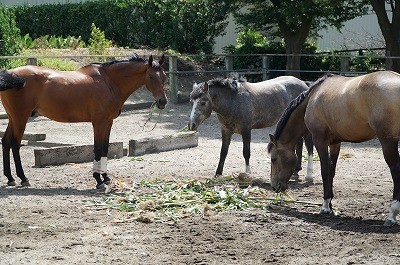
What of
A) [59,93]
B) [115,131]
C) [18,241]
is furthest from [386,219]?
[115,131]

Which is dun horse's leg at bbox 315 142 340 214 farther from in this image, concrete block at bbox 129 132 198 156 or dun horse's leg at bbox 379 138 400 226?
concrete block at bbox 129 132 198 156

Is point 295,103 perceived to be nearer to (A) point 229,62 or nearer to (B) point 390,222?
(B) point 390,222

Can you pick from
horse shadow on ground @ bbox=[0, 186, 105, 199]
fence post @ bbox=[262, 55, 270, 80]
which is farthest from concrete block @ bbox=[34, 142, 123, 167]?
fence post @ bbox=[262, 55, 270, 80]

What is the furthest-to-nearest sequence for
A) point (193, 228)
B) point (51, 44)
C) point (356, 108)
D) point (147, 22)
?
point (147, 22), point (51, 44), point (356, 108), point (193, 228)

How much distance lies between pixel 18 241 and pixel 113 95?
3.75 metres

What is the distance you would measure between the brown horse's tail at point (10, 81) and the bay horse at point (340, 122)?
3.50m

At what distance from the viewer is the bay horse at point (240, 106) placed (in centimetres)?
1143

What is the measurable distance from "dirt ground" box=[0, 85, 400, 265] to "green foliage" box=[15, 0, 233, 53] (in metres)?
12.6

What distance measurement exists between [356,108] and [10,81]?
15.3 feet

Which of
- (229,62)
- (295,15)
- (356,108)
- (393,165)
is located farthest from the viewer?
(229,62)

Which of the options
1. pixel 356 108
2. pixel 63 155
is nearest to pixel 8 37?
pixel 63 155

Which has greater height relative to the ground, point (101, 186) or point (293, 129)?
point (293, 129)

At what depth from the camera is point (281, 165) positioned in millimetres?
9719

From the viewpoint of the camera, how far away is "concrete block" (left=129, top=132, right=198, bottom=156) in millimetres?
13375
